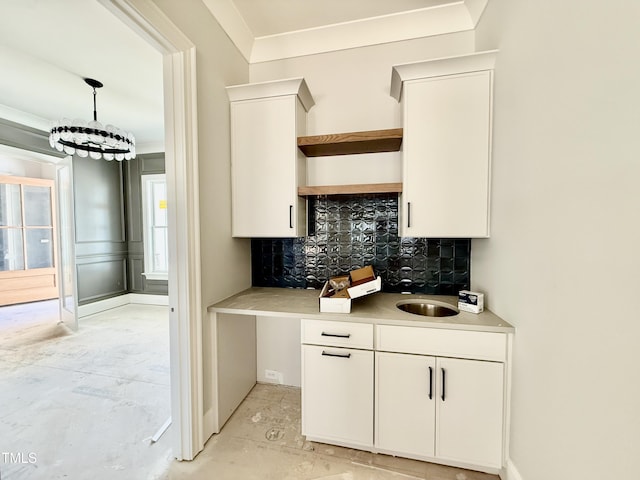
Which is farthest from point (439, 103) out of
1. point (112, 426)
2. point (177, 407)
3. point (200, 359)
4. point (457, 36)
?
point (112, 426)

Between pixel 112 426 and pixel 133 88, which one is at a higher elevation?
pixel 133 88

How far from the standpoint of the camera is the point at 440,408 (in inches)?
56.3

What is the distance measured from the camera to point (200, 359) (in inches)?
62.1

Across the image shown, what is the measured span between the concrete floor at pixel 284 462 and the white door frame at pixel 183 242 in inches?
5.2

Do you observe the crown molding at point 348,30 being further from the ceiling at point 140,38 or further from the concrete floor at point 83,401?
the concrete floor at point 83,401

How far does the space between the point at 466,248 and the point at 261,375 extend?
6.43ft

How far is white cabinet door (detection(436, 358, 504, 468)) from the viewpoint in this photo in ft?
4.51

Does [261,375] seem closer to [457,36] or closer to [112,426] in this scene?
[112,426]

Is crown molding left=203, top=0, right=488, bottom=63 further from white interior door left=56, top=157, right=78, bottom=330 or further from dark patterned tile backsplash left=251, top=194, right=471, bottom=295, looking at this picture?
white interior door left=56, top=157, right=78, bottom=330

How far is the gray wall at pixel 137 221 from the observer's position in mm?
4633

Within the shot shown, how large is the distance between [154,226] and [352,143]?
4313 mm

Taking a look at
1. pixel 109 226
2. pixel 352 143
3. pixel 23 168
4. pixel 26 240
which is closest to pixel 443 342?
pixel 352 143

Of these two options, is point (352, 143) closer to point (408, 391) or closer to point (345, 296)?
point (345, 296)

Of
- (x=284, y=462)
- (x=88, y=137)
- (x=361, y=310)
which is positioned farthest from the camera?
(x=88, y=137)
